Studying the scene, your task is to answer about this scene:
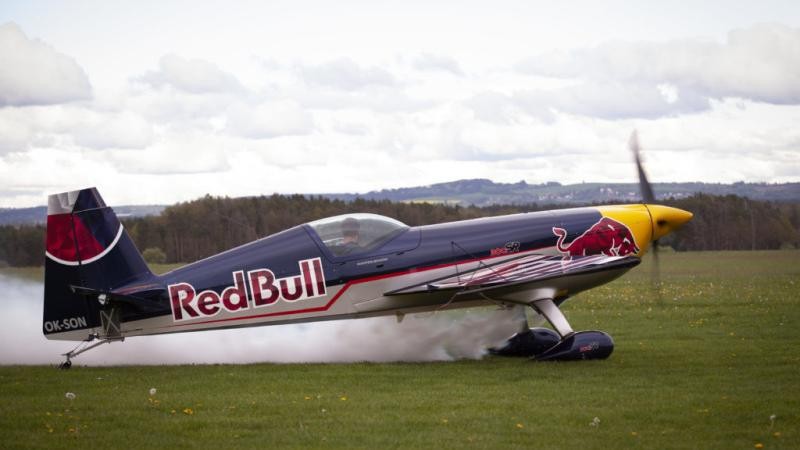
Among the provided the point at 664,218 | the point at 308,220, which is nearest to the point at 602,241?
the point at 664,218

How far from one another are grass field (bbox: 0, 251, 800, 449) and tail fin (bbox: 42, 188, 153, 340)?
0.62m

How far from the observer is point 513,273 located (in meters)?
12.6

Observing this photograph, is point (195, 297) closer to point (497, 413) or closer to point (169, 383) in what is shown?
point (169, 383)

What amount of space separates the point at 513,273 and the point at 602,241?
1.77m

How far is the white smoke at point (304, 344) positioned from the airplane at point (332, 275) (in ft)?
1.47

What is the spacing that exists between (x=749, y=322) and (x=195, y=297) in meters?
9.96

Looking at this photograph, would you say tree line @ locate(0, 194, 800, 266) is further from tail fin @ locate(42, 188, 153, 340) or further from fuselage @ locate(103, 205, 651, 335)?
tail fin @ locate(42, 188, 153, 340)

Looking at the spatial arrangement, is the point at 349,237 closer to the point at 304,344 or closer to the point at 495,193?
the point at 304,344

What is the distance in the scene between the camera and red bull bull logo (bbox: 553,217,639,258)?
1338 centimetres

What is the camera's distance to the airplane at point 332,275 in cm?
1199

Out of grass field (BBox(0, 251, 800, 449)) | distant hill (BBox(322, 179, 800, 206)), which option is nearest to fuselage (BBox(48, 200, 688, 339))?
grass field (BBox(0, 251, 800, 449))

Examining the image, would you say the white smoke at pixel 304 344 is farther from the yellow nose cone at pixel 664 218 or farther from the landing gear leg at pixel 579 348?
the yellow nose cone at pixel 664 218

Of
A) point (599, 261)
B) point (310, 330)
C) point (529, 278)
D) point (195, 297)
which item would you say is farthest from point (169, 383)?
point (599, 261)

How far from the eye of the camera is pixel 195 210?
36.8 m
